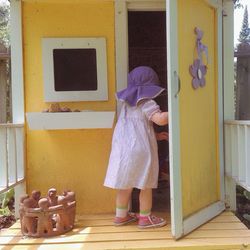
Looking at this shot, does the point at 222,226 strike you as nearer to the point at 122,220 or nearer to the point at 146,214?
the point at 146,214

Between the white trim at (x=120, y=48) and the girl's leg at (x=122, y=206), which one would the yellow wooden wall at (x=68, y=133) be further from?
the girl's leg at (x=122, y=206)

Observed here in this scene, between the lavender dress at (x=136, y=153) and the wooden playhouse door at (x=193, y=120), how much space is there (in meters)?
0.30

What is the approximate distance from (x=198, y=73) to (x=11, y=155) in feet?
5.66

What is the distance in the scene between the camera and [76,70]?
13.4 ft

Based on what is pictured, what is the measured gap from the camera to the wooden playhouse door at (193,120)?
10.3 ft

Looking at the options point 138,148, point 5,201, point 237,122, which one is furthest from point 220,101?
point 5,201

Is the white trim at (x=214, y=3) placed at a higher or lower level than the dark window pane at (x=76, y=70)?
higher

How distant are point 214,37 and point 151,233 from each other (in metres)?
1.84

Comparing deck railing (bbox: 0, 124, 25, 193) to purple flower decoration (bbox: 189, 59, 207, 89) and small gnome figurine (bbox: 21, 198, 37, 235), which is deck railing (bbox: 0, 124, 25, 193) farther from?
purple flower decoration (bbox: 189, 59, 207, 89)

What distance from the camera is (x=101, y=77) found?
4051 mm

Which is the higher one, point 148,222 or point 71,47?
point 71,47

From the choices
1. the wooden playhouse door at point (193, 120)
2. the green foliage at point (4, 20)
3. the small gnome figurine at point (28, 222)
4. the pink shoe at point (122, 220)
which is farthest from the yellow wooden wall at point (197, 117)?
the green foliage at point (4, 20)

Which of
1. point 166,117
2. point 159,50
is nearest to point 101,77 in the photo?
→ point 166,117

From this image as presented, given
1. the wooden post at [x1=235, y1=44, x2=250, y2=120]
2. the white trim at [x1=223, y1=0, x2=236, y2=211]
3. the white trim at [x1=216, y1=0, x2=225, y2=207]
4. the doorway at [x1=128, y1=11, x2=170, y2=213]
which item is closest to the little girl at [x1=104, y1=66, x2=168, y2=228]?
the white trim at [x1=216, y1=0, x2=225, y2=207]
